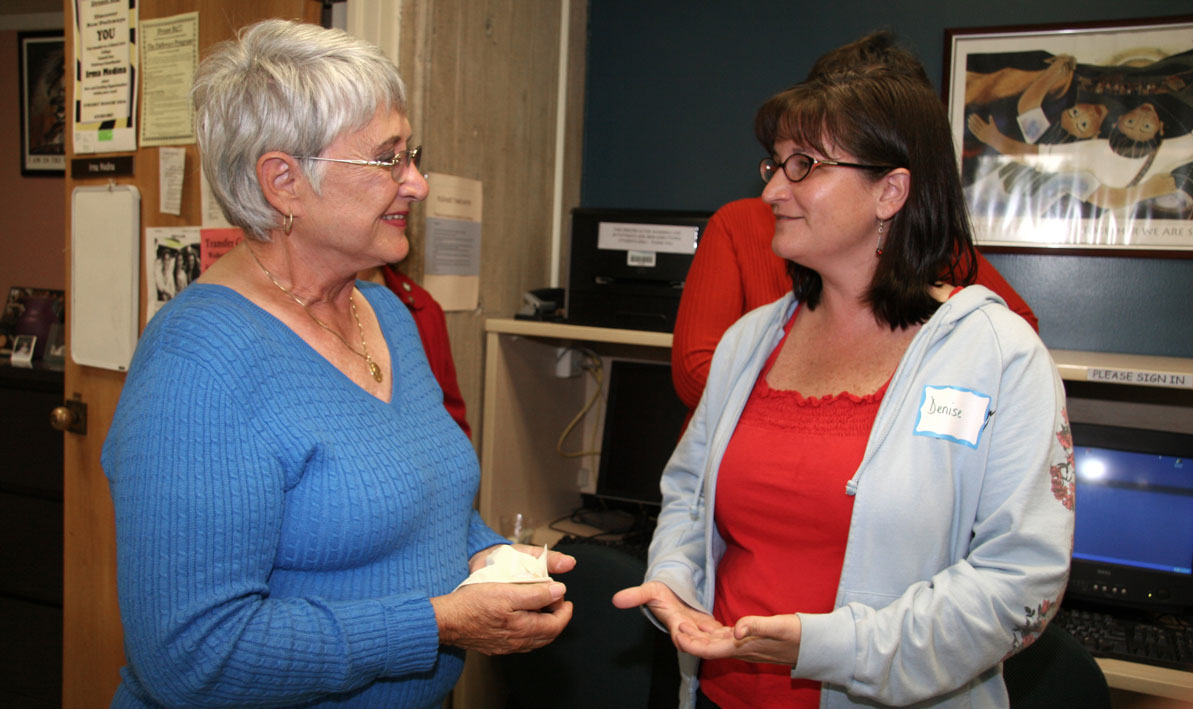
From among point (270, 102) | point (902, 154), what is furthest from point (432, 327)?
point (902, 154)

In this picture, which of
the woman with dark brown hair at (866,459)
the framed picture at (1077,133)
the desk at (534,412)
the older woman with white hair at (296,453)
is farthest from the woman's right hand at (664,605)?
the framed picture at (1077,133)

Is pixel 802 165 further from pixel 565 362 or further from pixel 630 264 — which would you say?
Answer: pixel 565 362

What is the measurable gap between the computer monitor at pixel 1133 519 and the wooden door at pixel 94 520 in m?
2.32

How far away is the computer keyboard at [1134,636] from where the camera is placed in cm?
170

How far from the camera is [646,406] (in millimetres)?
2594

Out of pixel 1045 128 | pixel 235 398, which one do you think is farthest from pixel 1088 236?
pixel 235 398

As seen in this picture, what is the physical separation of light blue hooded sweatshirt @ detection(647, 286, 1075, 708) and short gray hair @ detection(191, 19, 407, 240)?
2.81ft

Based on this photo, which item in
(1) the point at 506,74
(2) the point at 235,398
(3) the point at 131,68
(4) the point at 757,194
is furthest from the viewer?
(4) the point at 757,194

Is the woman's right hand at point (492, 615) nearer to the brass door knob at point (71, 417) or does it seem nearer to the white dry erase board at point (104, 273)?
the white dry erase board at point (104, 273)

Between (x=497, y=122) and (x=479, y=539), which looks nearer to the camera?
(x=479, y=539)

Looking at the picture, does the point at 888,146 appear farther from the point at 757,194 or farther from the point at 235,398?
the point at 757,194

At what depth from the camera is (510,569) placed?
3.82ft

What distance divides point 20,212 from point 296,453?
14.2ft

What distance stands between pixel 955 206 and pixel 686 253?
3.43 feet
